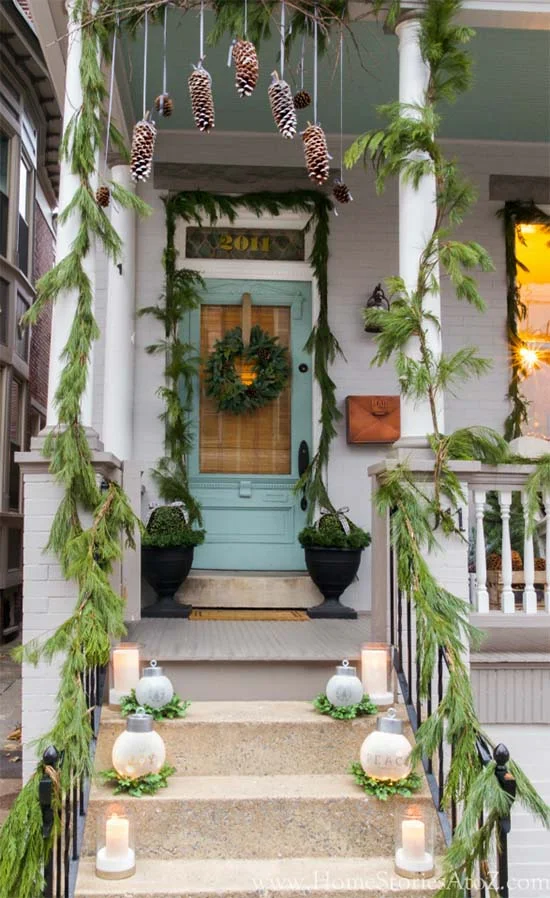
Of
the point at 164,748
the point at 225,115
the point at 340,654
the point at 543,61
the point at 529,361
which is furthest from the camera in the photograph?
the point at 529,361

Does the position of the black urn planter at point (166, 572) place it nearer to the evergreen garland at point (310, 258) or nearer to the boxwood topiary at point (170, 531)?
the boxwood topiary at point (170, 531)

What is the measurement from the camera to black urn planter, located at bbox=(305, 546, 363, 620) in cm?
525

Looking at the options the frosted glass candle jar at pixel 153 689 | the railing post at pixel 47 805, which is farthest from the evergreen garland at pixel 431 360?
the railing post at pixel 47 805

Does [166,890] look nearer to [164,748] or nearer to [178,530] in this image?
[164,748]

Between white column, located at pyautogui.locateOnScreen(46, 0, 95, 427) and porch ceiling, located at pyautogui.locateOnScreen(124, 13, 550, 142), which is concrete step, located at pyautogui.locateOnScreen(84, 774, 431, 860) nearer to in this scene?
white column, located at pyautogui.locateOnScreen(46, 0, 95, 427)

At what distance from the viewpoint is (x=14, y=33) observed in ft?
29.6

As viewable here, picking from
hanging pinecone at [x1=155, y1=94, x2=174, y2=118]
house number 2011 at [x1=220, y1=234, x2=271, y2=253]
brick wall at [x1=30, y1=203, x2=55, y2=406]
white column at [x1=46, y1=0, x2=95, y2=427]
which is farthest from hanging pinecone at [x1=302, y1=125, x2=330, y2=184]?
brick wall at [x1=30, y1=203, x2=55, y2=406]

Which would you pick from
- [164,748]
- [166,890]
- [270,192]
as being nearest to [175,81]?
[270,192]

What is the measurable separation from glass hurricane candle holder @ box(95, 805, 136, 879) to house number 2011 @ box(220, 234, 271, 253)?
4.21 meters

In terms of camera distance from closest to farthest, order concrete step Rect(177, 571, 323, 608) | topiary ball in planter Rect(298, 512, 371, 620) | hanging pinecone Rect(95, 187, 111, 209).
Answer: hanging pinecone Rect(95, 187, 111, 209)
topiary ball in planter Rect(298, 512, 371, 620)
concrete step Rect(177, 571, 323, 608)

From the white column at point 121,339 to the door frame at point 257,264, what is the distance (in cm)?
43

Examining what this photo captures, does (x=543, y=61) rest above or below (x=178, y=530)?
above

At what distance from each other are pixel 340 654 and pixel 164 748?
0.99 m

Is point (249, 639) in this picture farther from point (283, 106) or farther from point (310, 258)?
point (310, 258)
